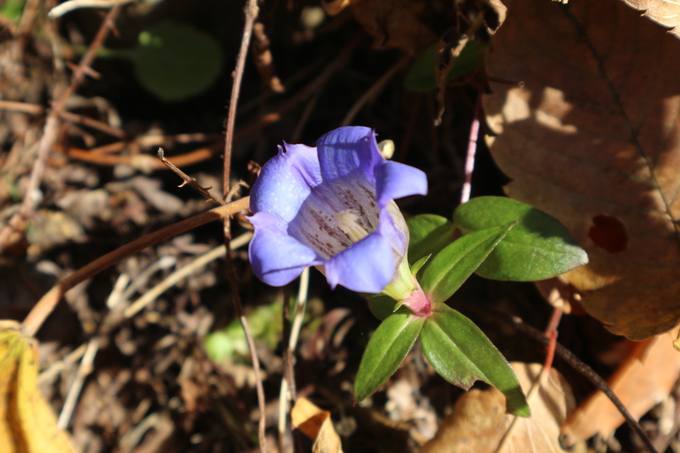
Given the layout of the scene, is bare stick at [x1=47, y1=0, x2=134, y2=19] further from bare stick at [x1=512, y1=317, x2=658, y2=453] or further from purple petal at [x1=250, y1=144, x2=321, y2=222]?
bare stick at [x1=512, y1=317, x2=658, y2=453]

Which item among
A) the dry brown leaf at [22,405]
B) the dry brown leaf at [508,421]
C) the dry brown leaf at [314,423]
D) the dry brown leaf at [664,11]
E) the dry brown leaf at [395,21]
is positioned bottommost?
the dry brown leaf at [22,405]

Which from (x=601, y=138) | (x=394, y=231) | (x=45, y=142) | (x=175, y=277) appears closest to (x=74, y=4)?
(x=45, y=142)

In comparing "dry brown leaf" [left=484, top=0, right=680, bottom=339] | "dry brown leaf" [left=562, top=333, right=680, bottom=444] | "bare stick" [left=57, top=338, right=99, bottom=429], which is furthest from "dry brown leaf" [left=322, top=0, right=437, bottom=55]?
"bare stick" [left=57, top=338, right=99, bottom=429]

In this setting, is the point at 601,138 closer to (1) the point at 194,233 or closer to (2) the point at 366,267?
(2) the point at 366,267

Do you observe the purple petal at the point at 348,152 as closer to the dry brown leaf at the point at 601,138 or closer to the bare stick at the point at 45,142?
the dry brown leaf at the point at 601,138

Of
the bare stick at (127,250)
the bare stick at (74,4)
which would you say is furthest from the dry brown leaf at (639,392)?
the bare stick at (74,4)
